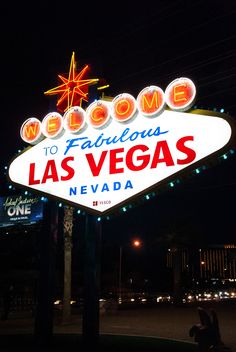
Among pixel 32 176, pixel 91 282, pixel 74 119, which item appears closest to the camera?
pixel 91 282

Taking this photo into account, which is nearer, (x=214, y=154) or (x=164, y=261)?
(x=214, y=154)

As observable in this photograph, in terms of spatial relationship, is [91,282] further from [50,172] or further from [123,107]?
[123,107]

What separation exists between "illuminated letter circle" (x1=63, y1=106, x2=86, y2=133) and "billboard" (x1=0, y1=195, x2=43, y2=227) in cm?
2852

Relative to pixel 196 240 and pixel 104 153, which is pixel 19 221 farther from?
pixel 104 153

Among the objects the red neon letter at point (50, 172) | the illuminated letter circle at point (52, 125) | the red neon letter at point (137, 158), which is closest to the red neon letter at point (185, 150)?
the red neon letter at point (137, 158)

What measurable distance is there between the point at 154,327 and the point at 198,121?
34.9 feet

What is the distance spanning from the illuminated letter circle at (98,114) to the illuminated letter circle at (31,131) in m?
1.82

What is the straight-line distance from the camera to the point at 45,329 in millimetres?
13500

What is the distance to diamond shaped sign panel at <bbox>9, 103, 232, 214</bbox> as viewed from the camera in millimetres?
11414

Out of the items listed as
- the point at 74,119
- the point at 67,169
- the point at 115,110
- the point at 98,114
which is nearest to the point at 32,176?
the point at 67,169

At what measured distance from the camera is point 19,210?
44.1 m

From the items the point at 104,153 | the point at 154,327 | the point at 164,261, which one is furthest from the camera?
the point at 164,261

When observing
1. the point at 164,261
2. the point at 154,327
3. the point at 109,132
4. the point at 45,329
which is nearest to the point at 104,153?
the point at 109,132

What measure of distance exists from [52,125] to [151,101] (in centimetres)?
340
